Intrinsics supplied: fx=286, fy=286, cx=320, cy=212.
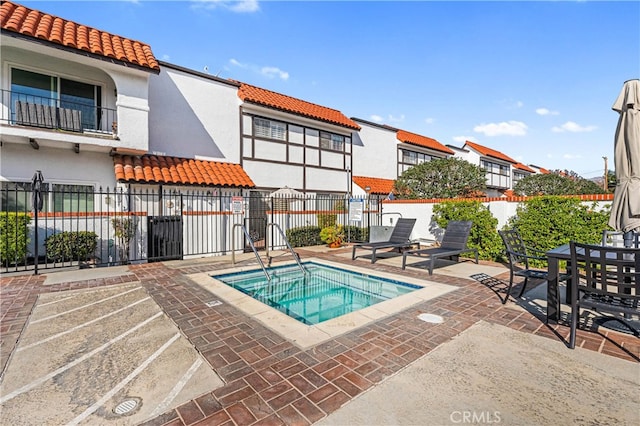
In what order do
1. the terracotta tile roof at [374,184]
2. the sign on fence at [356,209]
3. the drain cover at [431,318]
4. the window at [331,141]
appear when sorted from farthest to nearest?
the terracotta tile roof at [374,184] < the window at [331,141] < the sign on fence at [356,209] < the drain cover at [431,318]

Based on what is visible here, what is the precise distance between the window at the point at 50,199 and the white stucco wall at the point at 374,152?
13041 mm

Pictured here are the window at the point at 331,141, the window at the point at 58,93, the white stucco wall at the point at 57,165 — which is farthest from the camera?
the window at the point at 331,141

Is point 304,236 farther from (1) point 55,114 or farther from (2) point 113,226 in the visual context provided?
(1) point 55,114

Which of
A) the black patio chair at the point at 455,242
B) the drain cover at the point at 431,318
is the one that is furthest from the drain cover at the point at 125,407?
the black patio chair at the point at 455,242

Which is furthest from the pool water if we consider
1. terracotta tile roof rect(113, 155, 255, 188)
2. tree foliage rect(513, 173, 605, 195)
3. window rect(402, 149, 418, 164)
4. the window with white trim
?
the window with white trim

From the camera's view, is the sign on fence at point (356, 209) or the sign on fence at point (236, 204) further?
the sign on fence at point (356, 209)

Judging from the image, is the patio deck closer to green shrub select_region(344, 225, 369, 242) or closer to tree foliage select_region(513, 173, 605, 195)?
green shrub select_region(344, 225, 369, 242)

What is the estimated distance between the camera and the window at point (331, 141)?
16.0 metres

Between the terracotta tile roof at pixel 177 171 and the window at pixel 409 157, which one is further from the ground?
the window at pixel 409 157

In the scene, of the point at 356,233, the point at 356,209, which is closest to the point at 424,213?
the point at 356,209

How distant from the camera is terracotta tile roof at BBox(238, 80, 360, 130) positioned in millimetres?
13099

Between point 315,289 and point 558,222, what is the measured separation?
22.1 feet

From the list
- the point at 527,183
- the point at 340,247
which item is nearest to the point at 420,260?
the point at 340,247

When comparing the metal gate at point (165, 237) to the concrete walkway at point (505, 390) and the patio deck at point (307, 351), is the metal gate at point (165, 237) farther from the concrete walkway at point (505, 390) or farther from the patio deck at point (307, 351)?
the concrete walkway at point (505, 390)
